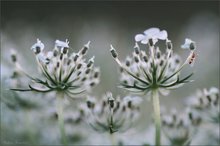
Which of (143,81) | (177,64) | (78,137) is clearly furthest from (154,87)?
(78,137)

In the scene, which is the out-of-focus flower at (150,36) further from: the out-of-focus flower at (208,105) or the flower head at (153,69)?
the out-of-focus flower at (208,105)

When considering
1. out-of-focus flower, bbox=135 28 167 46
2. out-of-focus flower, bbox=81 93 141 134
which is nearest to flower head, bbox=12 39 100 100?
out-of-focus flower, bbox=81 93 141 134

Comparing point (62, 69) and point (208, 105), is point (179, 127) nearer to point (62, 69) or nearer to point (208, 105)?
point (208, 105)

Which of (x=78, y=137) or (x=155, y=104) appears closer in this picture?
(x=155, y=104)

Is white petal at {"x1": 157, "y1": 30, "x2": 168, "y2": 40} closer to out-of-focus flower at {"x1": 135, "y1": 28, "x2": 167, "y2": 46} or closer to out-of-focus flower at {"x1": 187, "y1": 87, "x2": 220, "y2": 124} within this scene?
out-of-focus flower at {"x1": 135, "y1": 28, "x2": 167, "y2": 46}

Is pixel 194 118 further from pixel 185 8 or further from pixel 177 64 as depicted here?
pixel 185 8
